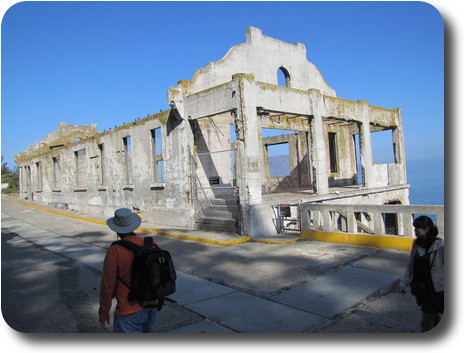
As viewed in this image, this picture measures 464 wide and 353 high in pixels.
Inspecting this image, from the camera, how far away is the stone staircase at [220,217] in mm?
12359

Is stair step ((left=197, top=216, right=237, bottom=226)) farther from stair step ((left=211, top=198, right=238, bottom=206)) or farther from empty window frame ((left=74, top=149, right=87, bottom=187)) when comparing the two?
empty window frame ((left=74, top=149, right=87, bottom=187))

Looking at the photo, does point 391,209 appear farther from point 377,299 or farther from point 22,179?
point 22,179

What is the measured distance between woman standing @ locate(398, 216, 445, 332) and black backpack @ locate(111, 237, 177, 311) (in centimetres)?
259

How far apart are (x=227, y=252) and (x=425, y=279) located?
20.6 feet

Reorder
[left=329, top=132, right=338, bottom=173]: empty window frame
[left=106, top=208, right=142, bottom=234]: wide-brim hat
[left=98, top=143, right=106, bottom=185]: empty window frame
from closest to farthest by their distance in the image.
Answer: [left=106, top=208, right=142, bottom=234]: wide-brim hat < [left=98, top=143, right=106, bottom=185]: empty window frame < [left=329, top=132, right=338, bottom=173]: empty window frame

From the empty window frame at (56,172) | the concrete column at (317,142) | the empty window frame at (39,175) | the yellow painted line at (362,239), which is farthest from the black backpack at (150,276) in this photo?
the empty window frame at (39,175)

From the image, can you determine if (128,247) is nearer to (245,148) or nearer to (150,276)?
(150,276)

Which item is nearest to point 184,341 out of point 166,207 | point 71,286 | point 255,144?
point 71,286

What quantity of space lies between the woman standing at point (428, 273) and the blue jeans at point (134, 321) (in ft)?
9.17

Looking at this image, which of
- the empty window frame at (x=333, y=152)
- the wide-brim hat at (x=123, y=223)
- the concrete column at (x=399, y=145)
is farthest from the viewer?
the empty window frame at (x=333, y=152)

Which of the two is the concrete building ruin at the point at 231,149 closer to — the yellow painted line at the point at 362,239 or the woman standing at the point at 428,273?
the yellow painted line at the point at 362,239

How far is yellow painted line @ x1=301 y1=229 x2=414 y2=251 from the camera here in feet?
28.1

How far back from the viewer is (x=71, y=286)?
23.7ft

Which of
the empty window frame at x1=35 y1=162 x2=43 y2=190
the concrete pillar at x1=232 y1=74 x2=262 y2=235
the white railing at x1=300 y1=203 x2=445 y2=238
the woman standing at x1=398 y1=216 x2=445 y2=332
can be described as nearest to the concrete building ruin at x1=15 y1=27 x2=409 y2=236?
the concrete pillar at x1=232 y1=74 x2=262 y2=235
